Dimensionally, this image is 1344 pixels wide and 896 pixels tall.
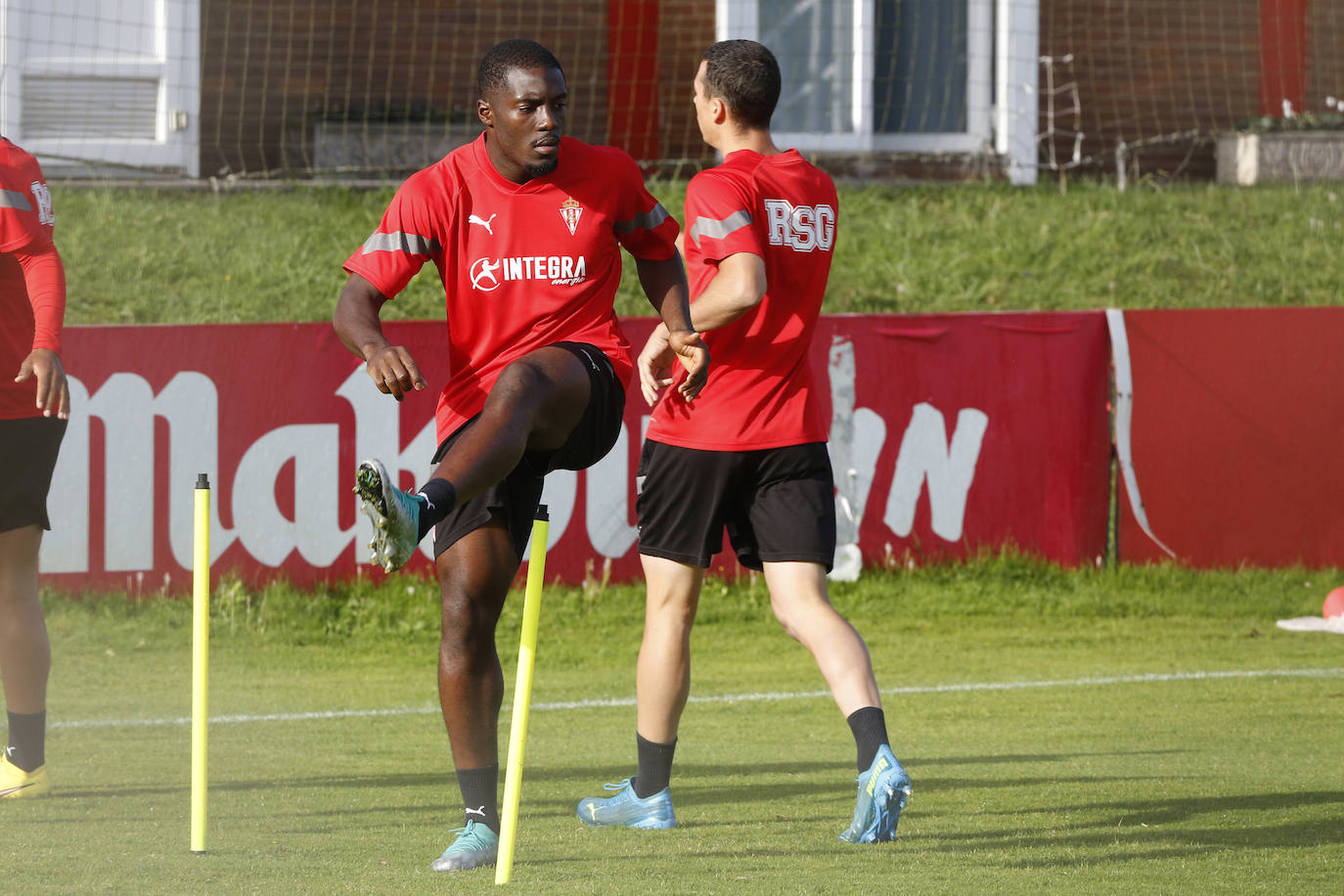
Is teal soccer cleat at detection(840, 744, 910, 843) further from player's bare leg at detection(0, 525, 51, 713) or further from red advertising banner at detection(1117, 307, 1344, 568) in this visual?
red advertising banner at detection(1117, 307, 1344, 568)

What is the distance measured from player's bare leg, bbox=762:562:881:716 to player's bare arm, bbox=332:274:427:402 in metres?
1.24

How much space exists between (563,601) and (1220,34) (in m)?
10.4

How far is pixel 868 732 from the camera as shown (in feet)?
14.4

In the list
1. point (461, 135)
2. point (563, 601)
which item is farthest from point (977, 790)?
point (461, 135)

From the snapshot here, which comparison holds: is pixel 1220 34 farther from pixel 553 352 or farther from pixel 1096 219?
pixel 553 352

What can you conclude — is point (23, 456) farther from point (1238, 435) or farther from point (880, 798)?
point (1238, 435)

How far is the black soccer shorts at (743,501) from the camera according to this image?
4.76 m

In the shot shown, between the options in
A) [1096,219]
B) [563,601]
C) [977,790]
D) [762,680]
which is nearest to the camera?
[977,790]

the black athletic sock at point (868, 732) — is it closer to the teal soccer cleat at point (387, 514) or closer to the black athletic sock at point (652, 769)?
the black athletic sock at point (652, 769)

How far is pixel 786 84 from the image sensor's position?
597 inches

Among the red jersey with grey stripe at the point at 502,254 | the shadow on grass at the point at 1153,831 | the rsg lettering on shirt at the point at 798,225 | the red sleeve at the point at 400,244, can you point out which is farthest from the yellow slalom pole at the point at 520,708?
the rsg lettering on shirt at the point at 798,225

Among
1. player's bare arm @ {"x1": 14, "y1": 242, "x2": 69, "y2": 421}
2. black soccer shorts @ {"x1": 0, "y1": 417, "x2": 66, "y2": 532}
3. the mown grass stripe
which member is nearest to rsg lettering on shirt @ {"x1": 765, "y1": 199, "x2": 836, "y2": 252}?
player's bare arm @ {"x1": 14, "y1": 242, "x2": 69, "y2": 421}

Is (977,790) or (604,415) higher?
(604,415)

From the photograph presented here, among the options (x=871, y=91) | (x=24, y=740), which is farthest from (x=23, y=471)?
(x=871, y=91)
